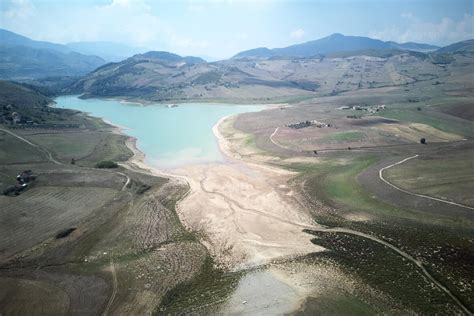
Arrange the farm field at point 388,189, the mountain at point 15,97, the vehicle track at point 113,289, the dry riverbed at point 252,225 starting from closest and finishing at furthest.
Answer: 1. the vehicle track at point 113,289
2. the dry riverbed at point 252,225
3. the farm field at point 388,189
4. the mountain at point 15,97

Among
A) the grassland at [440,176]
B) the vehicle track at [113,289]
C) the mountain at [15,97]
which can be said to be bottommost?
the vehicle track at [113,289]

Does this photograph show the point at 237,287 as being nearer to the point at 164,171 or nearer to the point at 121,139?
the point at 164,171

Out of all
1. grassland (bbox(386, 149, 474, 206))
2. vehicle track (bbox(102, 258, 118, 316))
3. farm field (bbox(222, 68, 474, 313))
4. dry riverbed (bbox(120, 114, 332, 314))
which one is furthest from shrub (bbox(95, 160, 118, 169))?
grassland (bbox(386, 149, 474, 206))

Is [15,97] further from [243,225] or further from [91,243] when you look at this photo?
[243,225]

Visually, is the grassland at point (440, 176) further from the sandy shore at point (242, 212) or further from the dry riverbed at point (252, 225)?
the sandy shore at point (242, 212)

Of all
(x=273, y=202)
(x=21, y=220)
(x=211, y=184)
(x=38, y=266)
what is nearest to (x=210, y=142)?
(x=211, y=184)

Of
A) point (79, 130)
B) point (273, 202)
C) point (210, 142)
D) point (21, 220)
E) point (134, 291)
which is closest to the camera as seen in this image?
point (134, 291)

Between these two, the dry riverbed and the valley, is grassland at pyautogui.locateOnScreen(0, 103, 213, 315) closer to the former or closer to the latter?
the valley

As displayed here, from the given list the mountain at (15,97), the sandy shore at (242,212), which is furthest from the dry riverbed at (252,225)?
the mountain at (15,97)
